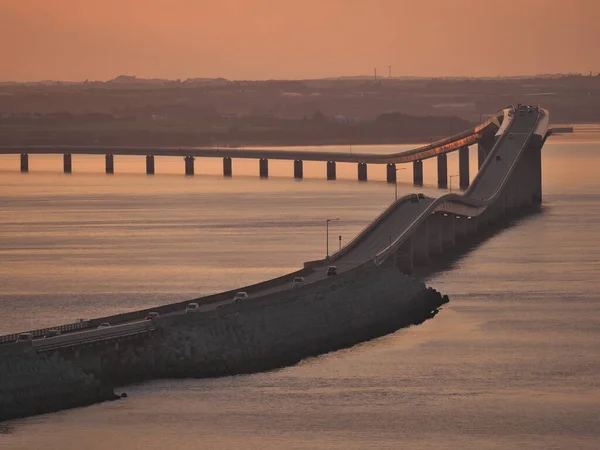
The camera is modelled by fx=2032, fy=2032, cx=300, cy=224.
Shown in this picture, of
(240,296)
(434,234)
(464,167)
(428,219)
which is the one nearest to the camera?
(240,296)

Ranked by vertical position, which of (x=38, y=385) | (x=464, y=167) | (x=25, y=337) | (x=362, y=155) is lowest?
(x=464, y=167)

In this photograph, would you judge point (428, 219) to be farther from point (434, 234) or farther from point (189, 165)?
point (189, 165)

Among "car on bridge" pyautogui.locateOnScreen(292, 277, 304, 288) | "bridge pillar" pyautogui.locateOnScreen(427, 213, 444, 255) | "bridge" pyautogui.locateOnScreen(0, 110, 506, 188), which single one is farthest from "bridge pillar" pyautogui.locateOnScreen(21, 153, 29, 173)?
"car on bridge" pyautogui.locateOnScreen(292, 277, 304, 288)

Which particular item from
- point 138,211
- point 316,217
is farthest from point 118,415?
point 138,211

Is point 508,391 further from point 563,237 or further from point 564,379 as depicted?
point 563,237

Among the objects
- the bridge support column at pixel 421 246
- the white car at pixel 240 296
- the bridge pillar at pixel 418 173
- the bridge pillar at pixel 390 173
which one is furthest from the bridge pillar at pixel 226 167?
the white car at pixel 240 296

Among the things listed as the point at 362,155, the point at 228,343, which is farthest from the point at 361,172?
the point at 228,343
